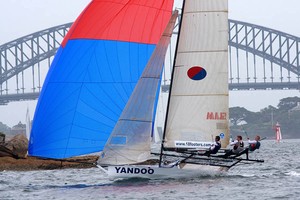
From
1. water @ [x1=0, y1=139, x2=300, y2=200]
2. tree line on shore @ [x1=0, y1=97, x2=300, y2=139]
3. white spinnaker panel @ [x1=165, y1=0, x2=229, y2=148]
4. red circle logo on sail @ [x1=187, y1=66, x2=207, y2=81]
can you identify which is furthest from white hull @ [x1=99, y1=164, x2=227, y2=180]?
tree line on shore @ [x1=0, y1=97, x2=300, y2=139]

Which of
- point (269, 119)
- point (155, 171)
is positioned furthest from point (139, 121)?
point (269, 119)

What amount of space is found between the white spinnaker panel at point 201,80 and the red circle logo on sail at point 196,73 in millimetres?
40

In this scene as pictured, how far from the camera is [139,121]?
50.6ft

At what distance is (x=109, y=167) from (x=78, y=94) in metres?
1.40

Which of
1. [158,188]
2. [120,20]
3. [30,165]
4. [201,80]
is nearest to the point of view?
[158,188]

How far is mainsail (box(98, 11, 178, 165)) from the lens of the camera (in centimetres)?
1529

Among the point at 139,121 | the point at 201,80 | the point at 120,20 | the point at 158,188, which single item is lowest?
the point at 158,188

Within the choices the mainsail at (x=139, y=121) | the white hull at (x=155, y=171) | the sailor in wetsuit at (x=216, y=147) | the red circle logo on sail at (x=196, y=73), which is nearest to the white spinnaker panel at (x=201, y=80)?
the red circle logo on sail at (x=196, y=73)

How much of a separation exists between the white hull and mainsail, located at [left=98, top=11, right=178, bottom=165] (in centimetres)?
14

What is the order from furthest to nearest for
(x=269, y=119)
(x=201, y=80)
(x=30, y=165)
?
(x=269, y=119) < (x=30, y=165) < (x=201, y=80)

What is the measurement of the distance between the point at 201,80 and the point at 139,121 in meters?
1.34

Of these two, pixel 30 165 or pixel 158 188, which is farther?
pixel 30 165

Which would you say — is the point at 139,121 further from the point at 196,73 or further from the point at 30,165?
the point at 30,165

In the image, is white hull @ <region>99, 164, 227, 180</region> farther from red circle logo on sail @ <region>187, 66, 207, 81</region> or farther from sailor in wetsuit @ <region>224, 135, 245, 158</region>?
red circle logo on sail @ <region>187, 66, 207, 81</region>
